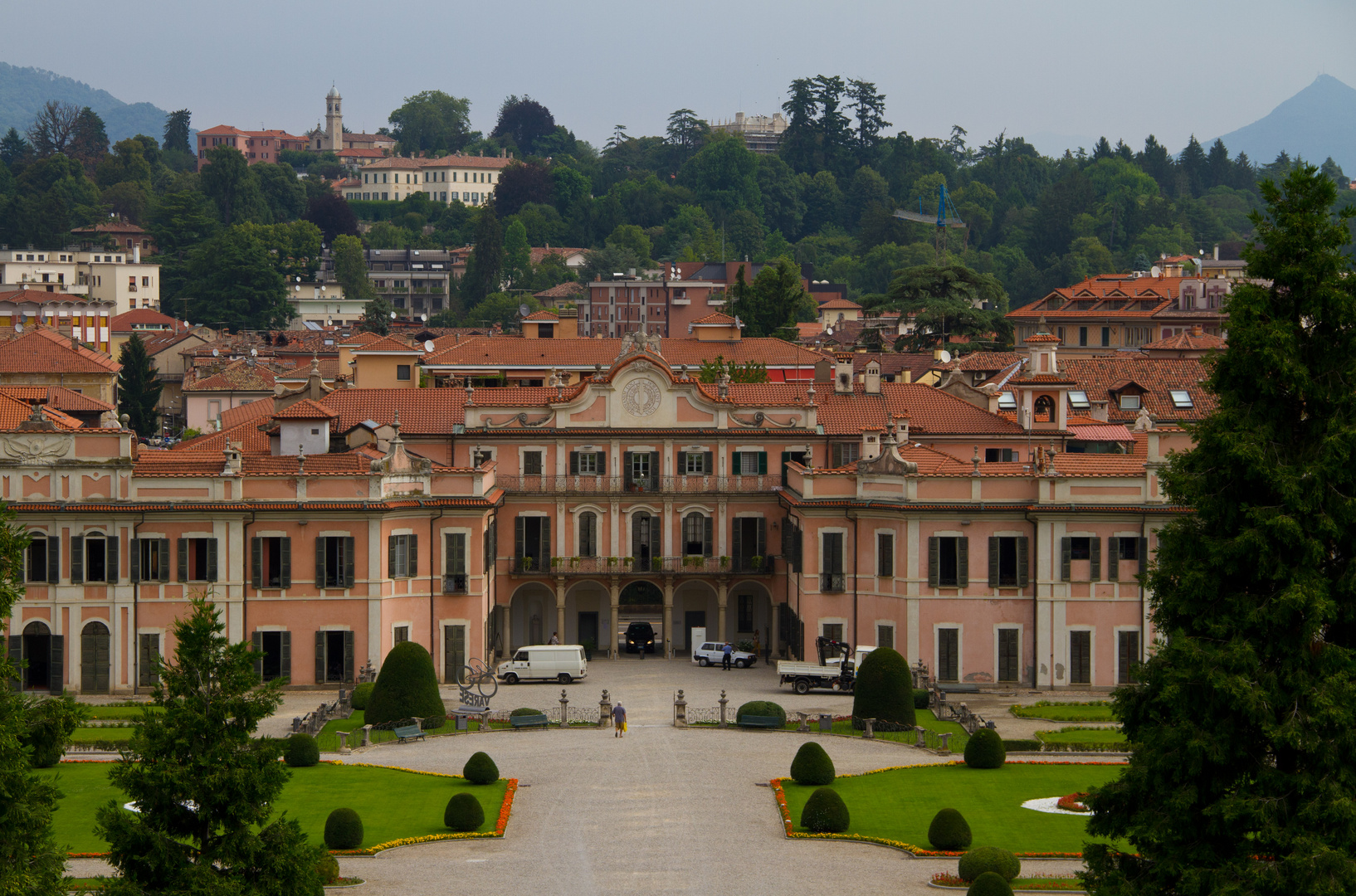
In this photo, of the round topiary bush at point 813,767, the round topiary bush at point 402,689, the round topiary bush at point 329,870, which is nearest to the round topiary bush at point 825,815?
the round topiary bush at point 813,767

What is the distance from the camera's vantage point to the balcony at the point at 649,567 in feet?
228

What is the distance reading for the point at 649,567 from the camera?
7000cm

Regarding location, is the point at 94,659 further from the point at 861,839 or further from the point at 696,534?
the point at 861,839

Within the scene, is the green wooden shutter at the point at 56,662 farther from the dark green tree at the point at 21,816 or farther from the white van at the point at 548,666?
the dark green tree at the point at 21,816

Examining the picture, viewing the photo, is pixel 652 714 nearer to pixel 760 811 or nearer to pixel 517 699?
pixel 517 699

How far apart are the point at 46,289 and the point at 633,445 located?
111 m

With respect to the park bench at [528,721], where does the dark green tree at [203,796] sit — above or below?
above

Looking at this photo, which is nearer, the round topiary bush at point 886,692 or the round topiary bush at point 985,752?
the round topiary bush at point 985,752

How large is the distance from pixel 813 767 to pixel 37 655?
A: 27703mm

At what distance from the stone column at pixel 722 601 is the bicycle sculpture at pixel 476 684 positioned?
9614 mm

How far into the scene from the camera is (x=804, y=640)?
6438cm

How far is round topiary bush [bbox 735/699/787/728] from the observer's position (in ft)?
178

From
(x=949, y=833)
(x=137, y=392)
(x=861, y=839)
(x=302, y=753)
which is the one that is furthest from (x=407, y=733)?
(x=137, y=392)

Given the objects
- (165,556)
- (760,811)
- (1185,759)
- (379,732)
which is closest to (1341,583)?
(1185,759)
